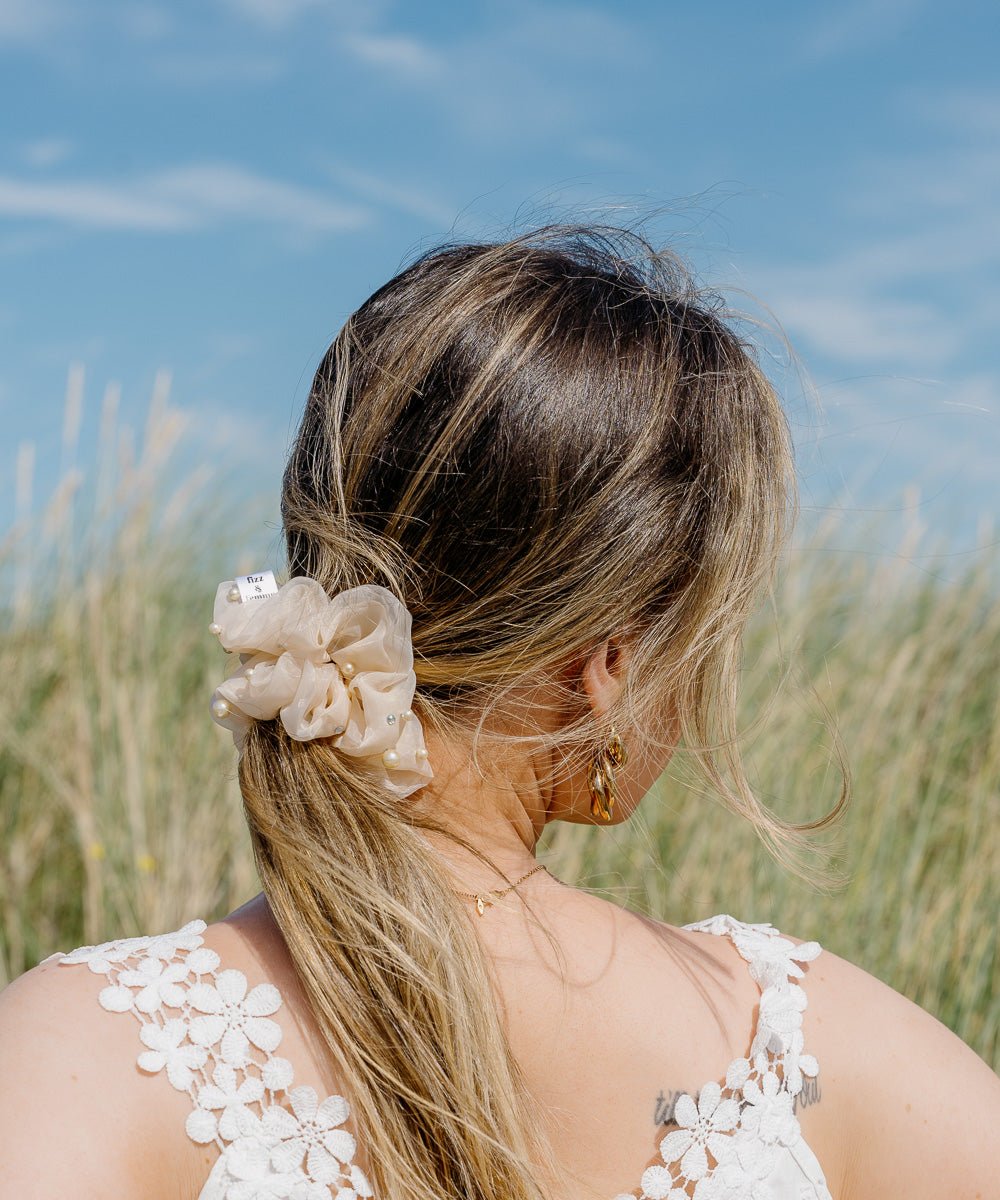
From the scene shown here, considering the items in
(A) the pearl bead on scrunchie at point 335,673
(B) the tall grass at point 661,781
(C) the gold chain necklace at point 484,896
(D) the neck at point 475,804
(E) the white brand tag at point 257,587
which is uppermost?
(E) the white brand tag at point 257,587

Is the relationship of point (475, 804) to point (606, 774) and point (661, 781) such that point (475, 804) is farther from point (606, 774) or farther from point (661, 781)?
point (661, 781)

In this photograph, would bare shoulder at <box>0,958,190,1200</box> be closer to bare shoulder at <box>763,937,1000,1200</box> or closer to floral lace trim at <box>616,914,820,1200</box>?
floral lace trim at <box>616,914,820,1200</box>

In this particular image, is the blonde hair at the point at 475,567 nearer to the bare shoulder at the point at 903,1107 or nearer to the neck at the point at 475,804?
the neck at the point at 475,804

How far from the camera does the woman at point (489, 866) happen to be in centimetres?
99

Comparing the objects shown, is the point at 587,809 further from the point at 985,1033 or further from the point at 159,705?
the point at 159,705

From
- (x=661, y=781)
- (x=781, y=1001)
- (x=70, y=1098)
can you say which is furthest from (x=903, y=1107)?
(x=661, y=781)

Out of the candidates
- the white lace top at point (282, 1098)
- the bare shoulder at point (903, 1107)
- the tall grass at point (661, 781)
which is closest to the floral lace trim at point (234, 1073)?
the white lace top at point (282, 1098)

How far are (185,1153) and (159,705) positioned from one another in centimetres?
298

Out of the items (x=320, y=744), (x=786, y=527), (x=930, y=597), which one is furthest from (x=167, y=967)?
(x=930, y=597)

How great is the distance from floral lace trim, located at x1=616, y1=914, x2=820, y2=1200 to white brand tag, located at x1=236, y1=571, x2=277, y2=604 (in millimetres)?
607

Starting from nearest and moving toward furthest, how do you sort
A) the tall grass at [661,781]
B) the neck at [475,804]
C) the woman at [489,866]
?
the woman at [489,866]
the neck at [475,804]
the tall grass at [661,781]

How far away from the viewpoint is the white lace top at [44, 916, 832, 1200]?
0.98m

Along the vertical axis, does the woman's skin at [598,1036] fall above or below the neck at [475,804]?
below

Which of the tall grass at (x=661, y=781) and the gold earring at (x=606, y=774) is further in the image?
the tall grass at (x=661, y=781)
